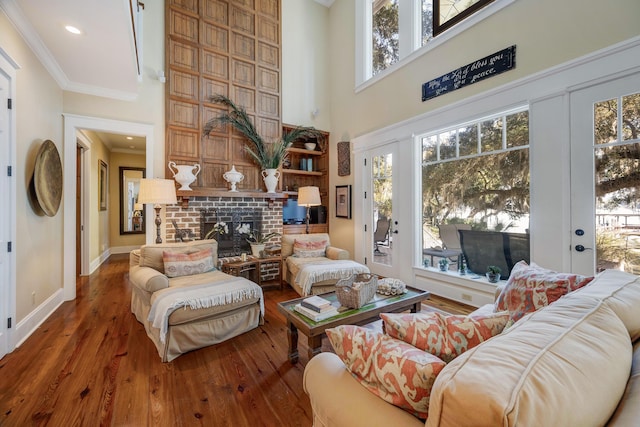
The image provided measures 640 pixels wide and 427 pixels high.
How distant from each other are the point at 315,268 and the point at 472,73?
3.02 meters

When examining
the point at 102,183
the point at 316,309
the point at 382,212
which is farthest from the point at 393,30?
the point at 102,183

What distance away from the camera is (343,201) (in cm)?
534

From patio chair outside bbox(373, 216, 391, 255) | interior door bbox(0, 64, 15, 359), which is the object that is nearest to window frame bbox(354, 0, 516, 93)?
patio chair outside bbox(373, 216, 391, 255)

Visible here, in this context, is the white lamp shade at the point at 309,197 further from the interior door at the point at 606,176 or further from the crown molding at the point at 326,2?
the crown molding at the point at 326,2

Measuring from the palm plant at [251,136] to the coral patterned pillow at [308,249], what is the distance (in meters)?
1.56

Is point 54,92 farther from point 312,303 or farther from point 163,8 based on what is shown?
point 312,303

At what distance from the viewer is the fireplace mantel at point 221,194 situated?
407 cm

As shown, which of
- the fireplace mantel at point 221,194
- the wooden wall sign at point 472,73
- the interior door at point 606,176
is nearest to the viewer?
the interior door at point 606,176

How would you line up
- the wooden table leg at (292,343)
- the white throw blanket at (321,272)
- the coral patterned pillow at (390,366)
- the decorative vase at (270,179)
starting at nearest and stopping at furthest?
the coral patterned pillow at (390,366), the wooden table leg at (292,343), the white throw blanket at (321,272), the decorative vase at (270,179)

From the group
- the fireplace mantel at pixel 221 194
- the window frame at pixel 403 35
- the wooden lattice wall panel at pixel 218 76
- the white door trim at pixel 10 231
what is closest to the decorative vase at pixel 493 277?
the window frame at pixel 403 35

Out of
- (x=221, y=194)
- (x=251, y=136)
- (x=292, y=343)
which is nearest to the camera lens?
(x=292, y=343)

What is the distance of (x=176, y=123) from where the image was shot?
419 cm

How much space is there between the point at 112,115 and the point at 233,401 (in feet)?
12.9

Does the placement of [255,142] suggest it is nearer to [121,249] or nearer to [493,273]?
[493,273]
